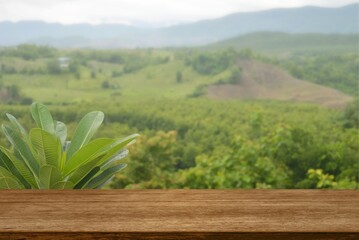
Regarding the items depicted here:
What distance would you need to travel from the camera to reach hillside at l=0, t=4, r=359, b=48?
4441 millimetres

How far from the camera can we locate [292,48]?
4.81 metres

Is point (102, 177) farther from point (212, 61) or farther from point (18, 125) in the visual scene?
point (212, 61)

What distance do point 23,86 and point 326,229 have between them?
399 cm

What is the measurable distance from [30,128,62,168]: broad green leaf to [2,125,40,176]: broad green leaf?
3cm

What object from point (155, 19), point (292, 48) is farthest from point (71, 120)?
point (292, 48)

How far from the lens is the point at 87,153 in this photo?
Answer: 781 millimetres

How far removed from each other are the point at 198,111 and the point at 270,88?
0.73 meters

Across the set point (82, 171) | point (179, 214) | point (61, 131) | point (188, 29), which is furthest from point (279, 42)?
point (179, 214)

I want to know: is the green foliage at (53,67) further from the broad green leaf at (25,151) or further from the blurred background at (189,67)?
the broad green leaf at (25,151)

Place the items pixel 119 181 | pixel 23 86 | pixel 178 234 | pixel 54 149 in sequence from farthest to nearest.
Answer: pixel 23 86 < pixel 119 181 < pixel 54 149 < pixel 178 234

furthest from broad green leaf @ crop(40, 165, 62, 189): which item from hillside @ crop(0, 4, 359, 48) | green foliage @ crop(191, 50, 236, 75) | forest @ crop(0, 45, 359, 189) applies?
green foliage @ crop(191, 50, 236, 75)

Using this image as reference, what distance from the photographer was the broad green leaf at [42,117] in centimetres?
87

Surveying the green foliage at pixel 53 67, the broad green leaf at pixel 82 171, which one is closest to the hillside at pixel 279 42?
the green foliage at pixel 53 67

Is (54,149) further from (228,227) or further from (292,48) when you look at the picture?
(292,48)
